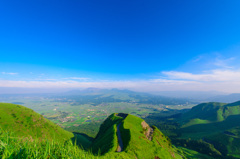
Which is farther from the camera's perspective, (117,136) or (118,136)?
(118,136)

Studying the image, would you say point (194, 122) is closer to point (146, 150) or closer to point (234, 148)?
point (234, 148)

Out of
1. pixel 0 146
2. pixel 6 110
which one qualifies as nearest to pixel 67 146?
pixel 0 146

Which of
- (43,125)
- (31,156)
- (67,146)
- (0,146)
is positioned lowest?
(43,125)

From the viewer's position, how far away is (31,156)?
496 cm

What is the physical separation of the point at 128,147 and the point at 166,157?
15836mm

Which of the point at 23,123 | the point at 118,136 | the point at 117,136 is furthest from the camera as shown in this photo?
the point at 23,123

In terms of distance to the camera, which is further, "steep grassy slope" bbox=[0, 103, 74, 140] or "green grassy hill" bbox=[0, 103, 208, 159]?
"steep grassy slope" bbox=[0, 103, 74, 140]

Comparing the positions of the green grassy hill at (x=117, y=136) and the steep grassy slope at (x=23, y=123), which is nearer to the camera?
the green grassy hill at (x=117, y=136)

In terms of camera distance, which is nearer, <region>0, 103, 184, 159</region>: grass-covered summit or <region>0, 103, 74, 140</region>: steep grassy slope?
<region>0, 103, 184, 159</region>: grass-covered summit

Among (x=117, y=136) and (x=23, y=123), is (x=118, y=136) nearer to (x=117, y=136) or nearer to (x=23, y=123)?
(x=117, y=136)

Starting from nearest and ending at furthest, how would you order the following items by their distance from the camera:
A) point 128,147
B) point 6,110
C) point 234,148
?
point 128,147, point 6,110, point 234,148

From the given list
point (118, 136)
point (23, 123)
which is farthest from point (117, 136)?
point (23, 123)

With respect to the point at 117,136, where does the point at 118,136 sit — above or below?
below

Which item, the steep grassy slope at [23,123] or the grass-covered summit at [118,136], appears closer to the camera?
the grass-covered summit at [118,136]
